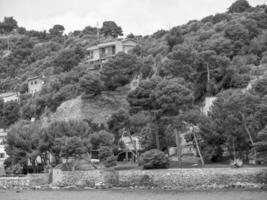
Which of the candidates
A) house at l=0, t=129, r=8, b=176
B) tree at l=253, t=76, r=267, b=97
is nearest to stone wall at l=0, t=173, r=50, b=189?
house at l=0, t=129, r=8, b=176

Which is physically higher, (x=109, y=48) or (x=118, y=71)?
(x=109, y=48)

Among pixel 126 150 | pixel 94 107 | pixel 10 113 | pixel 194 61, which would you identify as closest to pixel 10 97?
pixel 10 113

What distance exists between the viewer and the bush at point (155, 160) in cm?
5231

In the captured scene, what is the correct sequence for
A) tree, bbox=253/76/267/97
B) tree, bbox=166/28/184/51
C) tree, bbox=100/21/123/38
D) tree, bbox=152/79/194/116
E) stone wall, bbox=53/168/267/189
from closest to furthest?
stone wall, bbox=53/168/267/189, tree, bbox=152/79/194/116, tree, bbox=253/76/267/97, tree, bbox=166/28/184/51, tree, bbox=100/21/123/38

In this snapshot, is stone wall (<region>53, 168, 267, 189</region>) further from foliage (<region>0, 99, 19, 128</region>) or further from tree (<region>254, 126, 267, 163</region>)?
foliage (<region>0, 99, 19, 128</region>)

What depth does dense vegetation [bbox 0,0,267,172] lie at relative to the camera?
5319 centimetres

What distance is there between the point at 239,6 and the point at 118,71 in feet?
135

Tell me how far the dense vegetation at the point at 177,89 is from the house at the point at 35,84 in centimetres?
190

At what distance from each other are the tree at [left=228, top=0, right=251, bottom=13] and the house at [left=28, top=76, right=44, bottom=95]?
41656 millimetres

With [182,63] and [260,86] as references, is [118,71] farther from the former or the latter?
[260,86]

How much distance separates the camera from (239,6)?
112438 mm

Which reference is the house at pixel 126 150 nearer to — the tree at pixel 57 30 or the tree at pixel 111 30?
the tree at pixel 111 30

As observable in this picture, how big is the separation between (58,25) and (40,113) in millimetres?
90060

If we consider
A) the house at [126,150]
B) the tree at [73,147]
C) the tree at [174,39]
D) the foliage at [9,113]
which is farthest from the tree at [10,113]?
the tree at [73,147]
